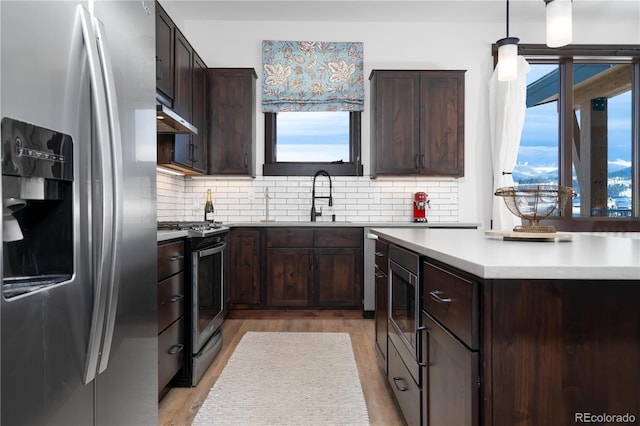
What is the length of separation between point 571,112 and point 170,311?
4.52 metres

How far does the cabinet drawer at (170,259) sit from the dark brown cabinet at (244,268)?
1.65 meters

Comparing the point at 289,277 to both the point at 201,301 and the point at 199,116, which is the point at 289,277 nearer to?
the point at 201,301

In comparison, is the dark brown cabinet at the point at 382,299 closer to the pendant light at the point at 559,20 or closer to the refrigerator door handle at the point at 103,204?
the pendant light at the point at 559,20

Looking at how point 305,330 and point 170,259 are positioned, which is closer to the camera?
point 170,259

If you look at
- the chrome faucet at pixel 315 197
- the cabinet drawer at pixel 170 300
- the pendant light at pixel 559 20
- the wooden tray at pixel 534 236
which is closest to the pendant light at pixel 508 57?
the pendant light at pixel 559 20

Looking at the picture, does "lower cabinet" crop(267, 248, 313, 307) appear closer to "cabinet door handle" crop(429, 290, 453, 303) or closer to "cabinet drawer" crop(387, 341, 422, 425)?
"cabinet drawer" crop(387, 341, 422, 425)

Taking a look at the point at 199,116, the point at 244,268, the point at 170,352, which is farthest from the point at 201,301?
the point at 199,116

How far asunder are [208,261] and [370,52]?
10.0ft

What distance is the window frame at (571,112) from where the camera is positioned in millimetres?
4668

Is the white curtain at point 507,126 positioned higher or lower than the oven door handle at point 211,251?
higher

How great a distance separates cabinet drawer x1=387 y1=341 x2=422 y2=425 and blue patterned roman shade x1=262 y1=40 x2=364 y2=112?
3.05m

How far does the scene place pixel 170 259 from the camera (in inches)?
90.7

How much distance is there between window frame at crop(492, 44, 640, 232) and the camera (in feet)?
15.3

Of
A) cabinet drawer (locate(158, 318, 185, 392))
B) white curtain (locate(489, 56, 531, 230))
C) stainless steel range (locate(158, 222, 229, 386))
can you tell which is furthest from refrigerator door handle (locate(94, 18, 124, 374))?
white curtain (locate(489, 56, 531, 230))
